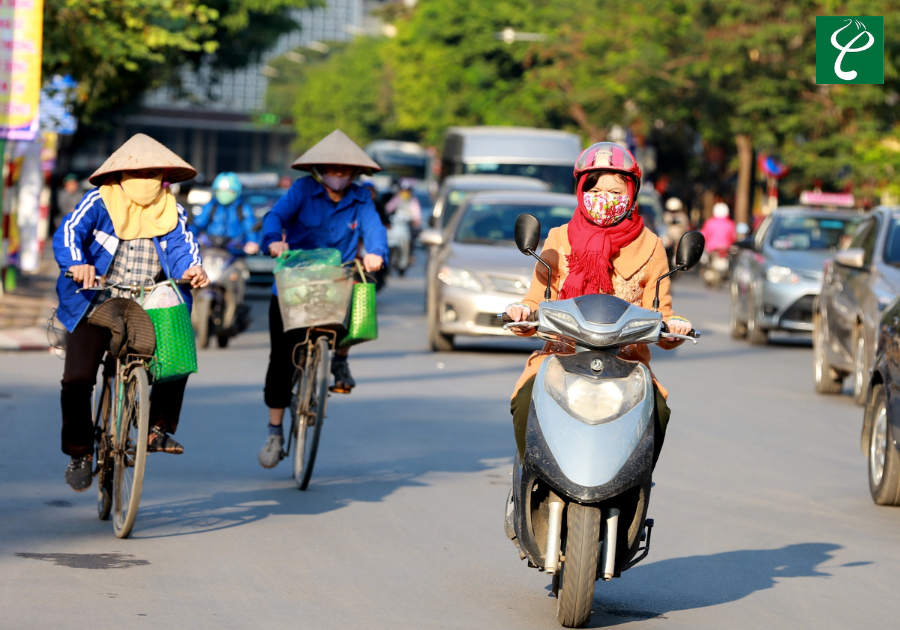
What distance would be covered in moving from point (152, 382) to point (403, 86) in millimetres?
Result: 69344

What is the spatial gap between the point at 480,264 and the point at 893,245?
443cm

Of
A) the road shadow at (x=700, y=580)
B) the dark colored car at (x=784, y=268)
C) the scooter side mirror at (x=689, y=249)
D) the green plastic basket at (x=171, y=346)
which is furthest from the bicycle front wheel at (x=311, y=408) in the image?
the dark colored car at (x=784, y=268)

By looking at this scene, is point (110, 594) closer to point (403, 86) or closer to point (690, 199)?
point (690, 199)

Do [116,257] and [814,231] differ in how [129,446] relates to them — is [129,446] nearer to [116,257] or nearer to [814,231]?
[116,257]

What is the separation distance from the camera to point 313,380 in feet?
27.3

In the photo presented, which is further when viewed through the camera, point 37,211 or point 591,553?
point 37,211

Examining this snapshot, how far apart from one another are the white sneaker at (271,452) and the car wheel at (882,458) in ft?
10.9

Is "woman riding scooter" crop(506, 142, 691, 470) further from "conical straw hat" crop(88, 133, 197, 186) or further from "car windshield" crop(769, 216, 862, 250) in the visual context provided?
"car windshield" crop(769, 216, 862, 250)

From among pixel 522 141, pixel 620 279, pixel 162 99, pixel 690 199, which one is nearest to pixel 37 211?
pixel 522 141

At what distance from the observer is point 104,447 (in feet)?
23.2

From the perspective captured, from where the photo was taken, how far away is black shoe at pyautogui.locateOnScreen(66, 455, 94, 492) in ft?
23.2

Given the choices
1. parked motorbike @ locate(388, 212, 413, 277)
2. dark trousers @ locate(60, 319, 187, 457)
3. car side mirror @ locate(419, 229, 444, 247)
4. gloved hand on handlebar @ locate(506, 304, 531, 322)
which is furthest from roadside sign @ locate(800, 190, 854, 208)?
gloved hand on handlebar @ locate(506, 304, 531, 322)

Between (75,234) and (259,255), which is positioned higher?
(75,234)

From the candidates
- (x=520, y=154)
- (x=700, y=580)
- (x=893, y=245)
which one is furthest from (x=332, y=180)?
(x=520, y=154)
